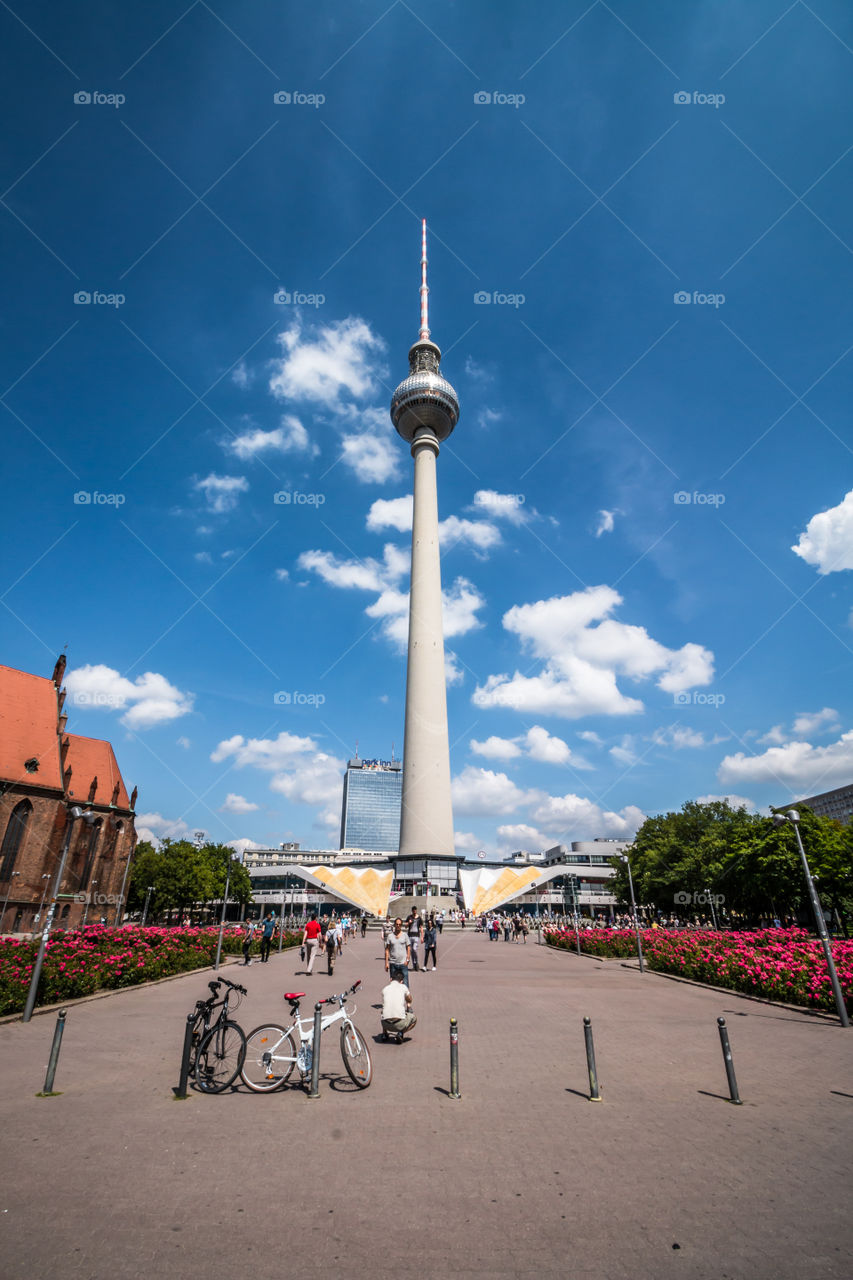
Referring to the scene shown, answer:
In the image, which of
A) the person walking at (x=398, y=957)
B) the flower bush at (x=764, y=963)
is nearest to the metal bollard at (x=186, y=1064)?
the person walking at (x=398, y=957)

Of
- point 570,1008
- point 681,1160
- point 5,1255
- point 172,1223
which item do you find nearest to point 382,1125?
point 172,1223

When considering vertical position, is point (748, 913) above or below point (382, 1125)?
above

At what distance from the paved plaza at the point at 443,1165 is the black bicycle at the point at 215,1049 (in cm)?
38

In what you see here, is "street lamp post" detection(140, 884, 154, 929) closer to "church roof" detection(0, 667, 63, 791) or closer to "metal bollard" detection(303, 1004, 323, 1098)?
"church roof" detection(0, 667, 63, 791)

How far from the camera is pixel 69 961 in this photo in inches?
619

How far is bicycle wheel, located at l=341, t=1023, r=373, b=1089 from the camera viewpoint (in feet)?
29.3

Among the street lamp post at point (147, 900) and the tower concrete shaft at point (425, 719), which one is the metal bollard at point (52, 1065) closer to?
the tower concrete shaft at point (425, 719)

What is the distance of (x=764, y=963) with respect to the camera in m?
17.5

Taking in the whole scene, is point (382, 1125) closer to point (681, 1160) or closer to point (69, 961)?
point (681, 1160)

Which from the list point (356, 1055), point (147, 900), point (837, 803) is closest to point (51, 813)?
point (147, 900)

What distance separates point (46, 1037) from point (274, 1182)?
8.59m

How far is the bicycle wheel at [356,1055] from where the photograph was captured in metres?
8.93

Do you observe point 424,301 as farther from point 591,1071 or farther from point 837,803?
point 837,803

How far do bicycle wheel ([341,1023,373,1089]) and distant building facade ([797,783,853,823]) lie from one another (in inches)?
6303
